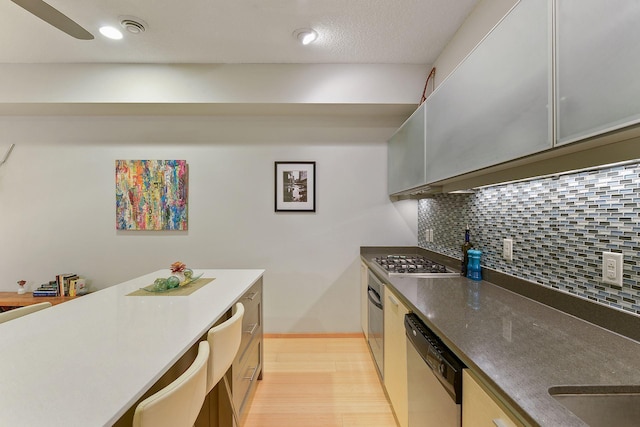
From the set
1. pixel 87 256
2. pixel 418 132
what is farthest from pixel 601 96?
pixel 87 256

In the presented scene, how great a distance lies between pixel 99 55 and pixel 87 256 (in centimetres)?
212

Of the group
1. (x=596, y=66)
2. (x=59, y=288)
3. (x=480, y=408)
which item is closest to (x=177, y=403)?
(x=480, y=408)

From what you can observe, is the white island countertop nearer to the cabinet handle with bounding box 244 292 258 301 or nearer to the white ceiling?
the cabinet handle with bounding box 244 292 258 301

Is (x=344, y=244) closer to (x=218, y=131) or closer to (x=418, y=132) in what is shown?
(x=418, y=132)

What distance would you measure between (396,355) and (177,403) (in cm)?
127

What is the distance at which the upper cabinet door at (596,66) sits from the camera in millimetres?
650

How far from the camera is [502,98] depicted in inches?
42.5

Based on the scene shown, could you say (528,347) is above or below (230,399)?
above

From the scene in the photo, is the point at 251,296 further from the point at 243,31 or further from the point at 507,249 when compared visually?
→ the point at 243,31

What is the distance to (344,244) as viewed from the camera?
296cm

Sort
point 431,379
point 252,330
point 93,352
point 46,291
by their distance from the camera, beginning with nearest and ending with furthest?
point 93,352, point 431,379, point 252,330, point 46,291

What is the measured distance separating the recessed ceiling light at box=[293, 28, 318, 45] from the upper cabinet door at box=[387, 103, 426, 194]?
1032 millimetres

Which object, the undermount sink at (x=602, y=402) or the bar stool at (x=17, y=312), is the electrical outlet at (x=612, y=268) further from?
the bar stool at (x=17, y=312)

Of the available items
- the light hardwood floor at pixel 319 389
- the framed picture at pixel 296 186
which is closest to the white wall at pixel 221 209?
the framed picture at pixel 296 186
